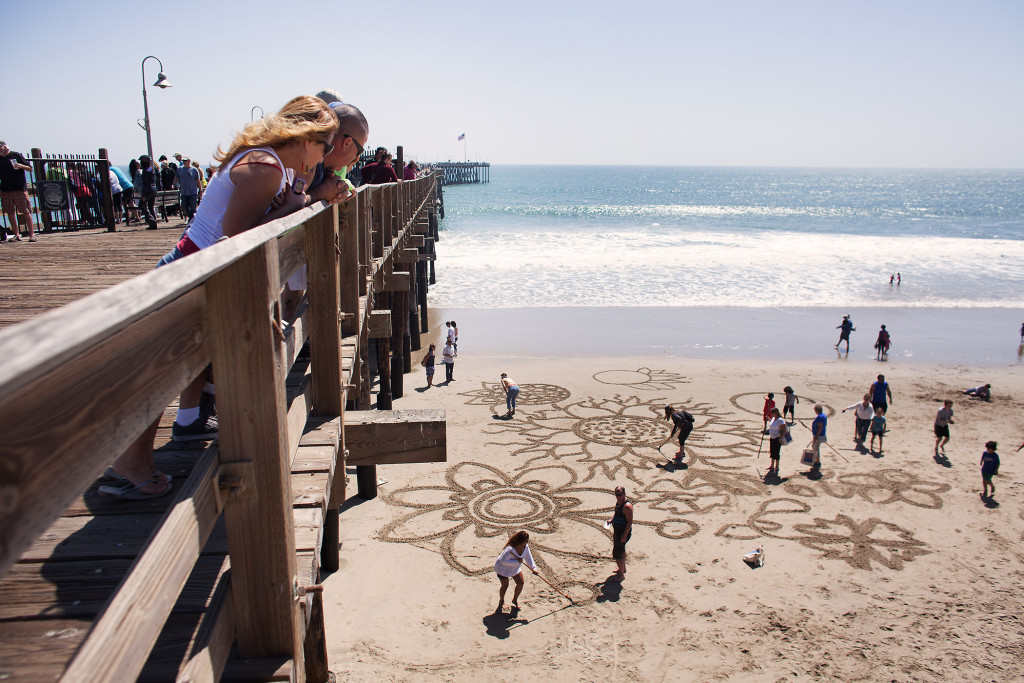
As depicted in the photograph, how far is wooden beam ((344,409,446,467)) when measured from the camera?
3.91 metres

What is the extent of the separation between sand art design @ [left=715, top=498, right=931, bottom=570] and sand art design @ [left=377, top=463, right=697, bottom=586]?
1.02 meters

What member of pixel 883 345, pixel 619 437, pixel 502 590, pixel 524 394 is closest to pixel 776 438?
pixel 619 437

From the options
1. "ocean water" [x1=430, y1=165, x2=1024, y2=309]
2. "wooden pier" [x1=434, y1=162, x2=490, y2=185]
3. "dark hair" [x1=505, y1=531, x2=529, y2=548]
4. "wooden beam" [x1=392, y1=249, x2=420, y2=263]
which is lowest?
"dark hair" [x1=505, y1=531, x2=529, y2=548]

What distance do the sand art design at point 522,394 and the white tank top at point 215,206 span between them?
1189 centimetres

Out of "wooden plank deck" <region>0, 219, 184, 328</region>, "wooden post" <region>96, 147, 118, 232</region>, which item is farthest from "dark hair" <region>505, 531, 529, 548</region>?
"wooden post" <region>96, 147, 118, 232</region>

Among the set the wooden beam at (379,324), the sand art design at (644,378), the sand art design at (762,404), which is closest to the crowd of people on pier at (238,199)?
the wooden beam at (379,324)

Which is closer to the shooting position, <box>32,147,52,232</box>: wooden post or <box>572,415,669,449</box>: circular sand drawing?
<box>32,147,52,232</box>: wooden post

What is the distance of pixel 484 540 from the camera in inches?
359

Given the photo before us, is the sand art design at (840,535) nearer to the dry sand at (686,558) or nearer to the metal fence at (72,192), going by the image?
the dry sand at (686,558)

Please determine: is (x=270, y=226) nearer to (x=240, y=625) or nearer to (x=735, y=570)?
(x=240, y=625)

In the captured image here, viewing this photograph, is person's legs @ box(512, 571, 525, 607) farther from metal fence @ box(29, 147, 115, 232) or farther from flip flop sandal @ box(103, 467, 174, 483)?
metal fence @ box(29, 147, 115, 232)

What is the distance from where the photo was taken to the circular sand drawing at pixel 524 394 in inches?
591

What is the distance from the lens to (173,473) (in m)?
2.50

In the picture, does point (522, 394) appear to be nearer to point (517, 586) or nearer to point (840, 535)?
point (840, 535)
